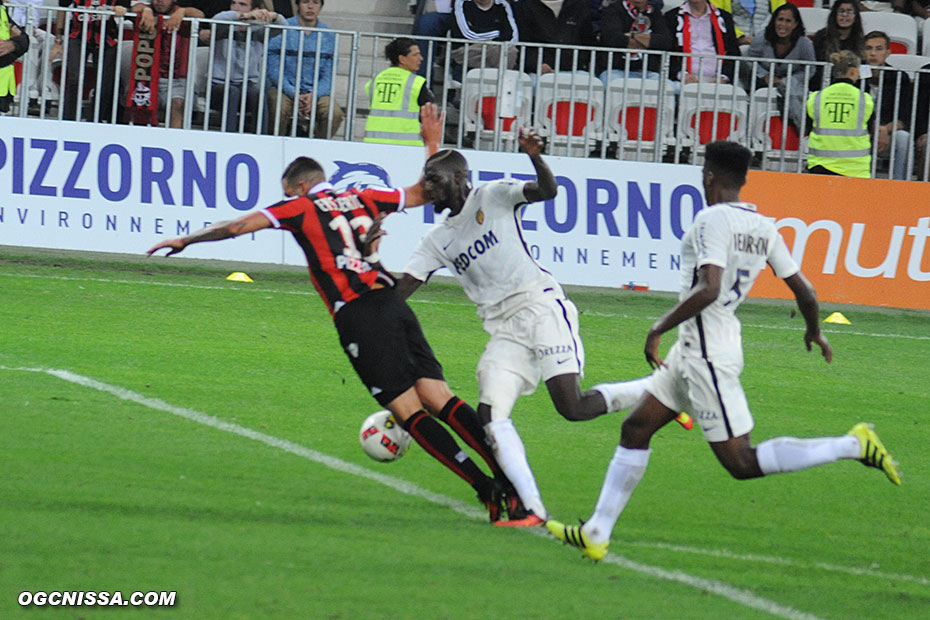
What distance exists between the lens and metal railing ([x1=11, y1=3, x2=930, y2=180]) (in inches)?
595

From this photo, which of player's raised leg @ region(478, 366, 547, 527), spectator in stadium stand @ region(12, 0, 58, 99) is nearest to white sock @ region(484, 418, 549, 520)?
player's raised leg @ region(478, 366, 547, 527)

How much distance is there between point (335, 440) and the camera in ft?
26.0

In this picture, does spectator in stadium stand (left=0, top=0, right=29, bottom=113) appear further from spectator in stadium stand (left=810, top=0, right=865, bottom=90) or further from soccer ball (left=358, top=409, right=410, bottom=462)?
soccer ball (left=358, top=409, right=410, bottom=462)

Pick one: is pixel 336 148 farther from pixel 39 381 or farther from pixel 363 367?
pixel 363 367

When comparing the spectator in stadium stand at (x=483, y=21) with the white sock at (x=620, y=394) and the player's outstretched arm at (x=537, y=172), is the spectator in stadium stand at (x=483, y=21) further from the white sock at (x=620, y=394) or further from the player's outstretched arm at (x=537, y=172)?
the player's outstretched arm at (x=537, y=172)

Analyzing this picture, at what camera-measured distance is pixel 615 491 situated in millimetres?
5809

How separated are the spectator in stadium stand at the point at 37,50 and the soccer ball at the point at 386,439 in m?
9.45

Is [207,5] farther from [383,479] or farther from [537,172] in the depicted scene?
[537,172]

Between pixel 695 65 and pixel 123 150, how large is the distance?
6.19 metres

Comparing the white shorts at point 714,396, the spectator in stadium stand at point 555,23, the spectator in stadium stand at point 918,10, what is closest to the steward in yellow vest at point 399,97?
the spectator in stadium stand at point 555,23

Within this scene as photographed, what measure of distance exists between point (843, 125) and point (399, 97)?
15.5ft

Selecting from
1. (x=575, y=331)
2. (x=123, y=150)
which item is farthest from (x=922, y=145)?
(x=575, y=331)

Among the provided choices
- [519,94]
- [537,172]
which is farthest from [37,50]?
→ [537,172]

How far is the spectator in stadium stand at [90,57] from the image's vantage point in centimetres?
1504
